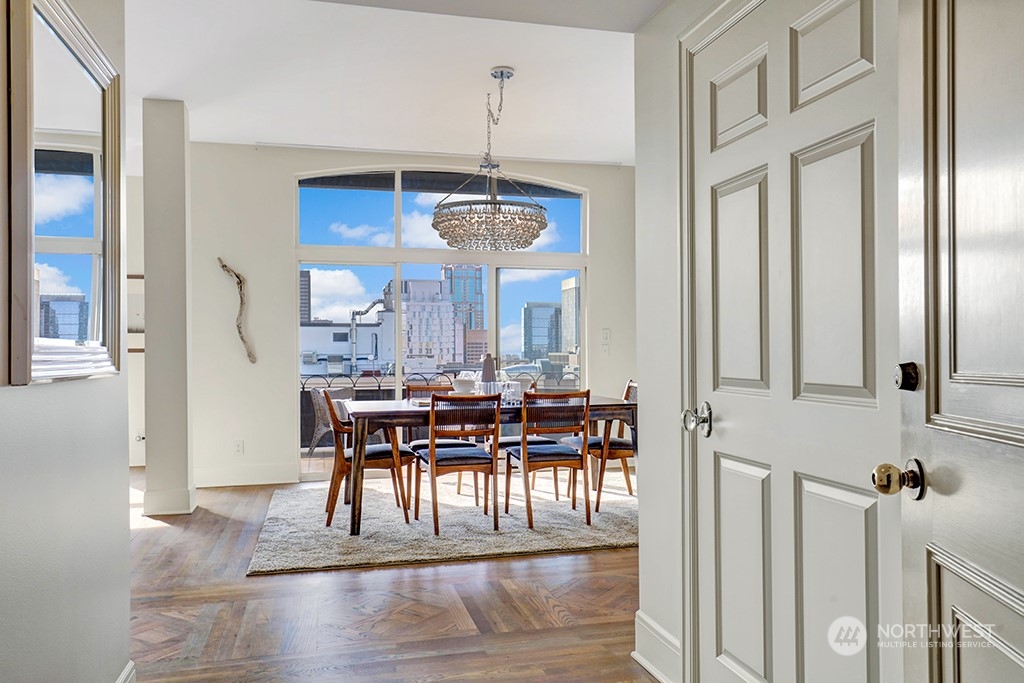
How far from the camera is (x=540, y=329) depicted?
6.53 meters

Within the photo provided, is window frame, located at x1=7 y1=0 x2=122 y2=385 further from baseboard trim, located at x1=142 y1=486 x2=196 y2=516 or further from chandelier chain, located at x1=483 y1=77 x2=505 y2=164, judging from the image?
baseboard trim, located at x1=142 y1=486 x2=196 y2=516

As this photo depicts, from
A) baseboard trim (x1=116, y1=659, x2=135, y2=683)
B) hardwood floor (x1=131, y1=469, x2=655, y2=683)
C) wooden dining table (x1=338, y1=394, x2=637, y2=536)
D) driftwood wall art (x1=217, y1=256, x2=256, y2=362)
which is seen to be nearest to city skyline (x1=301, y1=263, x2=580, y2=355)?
driftwood wall art (x1=217, y1=256, x2=256, y2=362)

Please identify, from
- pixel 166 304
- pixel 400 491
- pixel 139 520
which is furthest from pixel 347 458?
pixel 166 304

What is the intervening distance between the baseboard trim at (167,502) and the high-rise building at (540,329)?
9.87 feet

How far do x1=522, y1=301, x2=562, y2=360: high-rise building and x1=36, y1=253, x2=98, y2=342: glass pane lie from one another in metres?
4.87

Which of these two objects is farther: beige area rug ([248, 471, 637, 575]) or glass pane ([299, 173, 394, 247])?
glass pane ([299, 173, 394, 247])

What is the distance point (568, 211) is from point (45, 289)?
211 inches

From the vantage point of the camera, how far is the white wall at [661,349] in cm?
227

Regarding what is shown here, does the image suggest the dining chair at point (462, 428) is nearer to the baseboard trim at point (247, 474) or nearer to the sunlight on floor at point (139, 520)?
the sunlight on floor at point (139, 520)

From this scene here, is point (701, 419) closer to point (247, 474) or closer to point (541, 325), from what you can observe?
point (541, 325)

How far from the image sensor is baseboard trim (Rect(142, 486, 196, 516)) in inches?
185

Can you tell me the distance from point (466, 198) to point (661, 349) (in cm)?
422

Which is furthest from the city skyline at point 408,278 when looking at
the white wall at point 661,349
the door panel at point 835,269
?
the door panel at point 835,269

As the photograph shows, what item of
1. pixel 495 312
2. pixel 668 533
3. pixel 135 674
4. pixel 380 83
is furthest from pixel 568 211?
pixel 135 674
